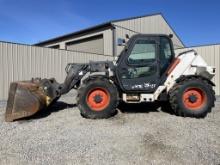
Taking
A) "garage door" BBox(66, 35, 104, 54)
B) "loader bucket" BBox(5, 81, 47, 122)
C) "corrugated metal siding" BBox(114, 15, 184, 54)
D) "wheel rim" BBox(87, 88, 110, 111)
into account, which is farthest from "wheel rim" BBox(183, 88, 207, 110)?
"garage door" BBox(66, 35, 104, 54)

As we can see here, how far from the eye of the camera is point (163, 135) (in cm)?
500

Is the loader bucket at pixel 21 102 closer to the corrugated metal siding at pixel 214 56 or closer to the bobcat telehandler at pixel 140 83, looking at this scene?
the bobcat telehandler at pixel 140 83

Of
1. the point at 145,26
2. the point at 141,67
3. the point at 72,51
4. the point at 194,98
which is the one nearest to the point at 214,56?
the point at 194,98

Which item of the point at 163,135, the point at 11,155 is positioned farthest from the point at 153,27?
the point at 11,155

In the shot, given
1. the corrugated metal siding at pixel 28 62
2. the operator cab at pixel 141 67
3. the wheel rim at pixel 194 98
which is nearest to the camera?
the wheel rim at pixel 194 98

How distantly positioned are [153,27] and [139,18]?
1.93 m

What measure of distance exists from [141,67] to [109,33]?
1076cm

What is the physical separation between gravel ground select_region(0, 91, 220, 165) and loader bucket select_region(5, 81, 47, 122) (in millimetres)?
225

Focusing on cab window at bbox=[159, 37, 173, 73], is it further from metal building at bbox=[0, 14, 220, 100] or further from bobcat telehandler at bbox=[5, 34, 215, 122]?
metal building at bbox=[0, 14, 220, 100]

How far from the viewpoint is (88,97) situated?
21.3 feet

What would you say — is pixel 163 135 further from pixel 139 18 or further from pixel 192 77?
pixel 139 18

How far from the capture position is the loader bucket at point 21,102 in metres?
6.05

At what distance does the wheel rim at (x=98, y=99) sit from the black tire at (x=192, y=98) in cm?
168

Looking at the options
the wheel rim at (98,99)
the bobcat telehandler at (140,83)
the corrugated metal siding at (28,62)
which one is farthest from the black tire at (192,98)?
the corrugated metal siding at (28,62)
